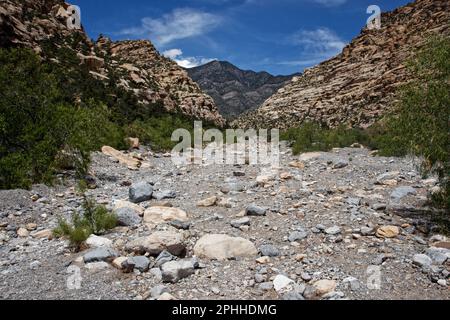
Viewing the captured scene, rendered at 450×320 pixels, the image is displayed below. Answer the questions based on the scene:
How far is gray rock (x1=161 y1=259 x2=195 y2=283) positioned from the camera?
5180 mm

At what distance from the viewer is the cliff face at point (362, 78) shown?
37.7 metres

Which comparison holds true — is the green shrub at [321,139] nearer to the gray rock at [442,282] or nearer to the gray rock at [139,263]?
the gray rock at [442,282]

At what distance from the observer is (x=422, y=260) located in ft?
18.2

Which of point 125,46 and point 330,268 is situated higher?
point 125,46

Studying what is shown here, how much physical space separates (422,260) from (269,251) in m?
2.39

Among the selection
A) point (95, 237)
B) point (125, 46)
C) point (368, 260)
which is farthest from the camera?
point (125, 46)

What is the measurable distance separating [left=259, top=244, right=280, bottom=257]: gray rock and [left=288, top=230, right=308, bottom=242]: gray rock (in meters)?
0.57

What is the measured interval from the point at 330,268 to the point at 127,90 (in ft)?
100

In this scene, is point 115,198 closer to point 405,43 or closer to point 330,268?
point 330,268

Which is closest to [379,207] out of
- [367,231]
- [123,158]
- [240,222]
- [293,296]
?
[367,231]

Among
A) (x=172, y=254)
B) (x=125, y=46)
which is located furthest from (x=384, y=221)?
(x=125, y=46)

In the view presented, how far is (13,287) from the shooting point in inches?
205
